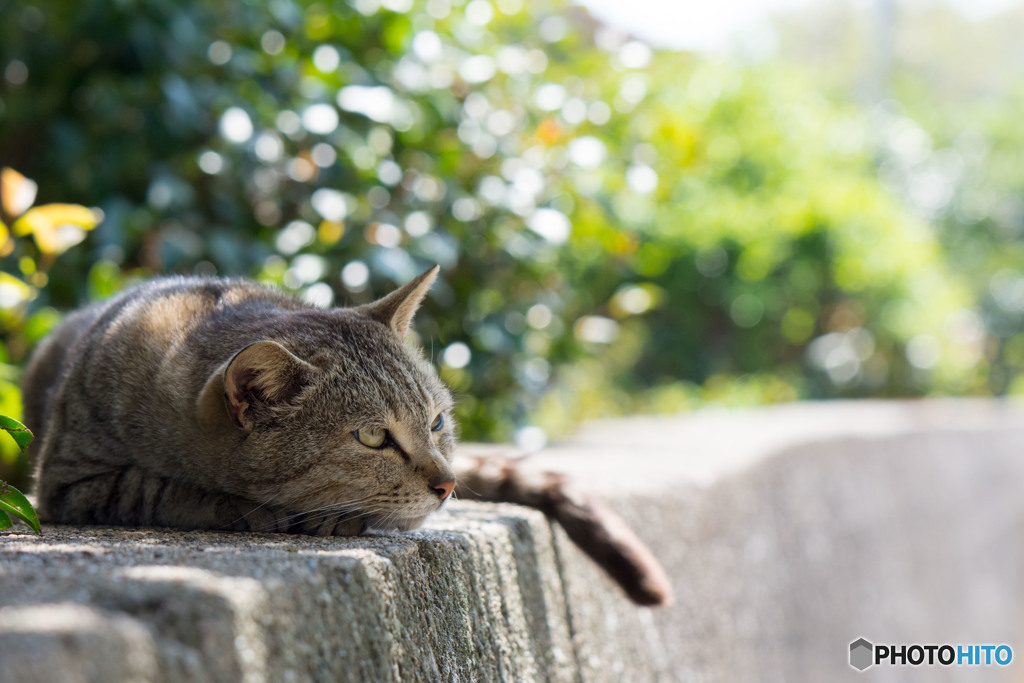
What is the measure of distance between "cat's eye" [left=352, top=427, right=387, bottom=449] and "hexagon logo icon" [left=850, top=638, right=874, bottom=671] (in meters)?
3.15

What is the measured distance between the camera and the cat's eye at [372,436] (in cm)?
185

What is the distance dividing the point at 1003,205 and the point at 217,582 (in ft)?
84.4

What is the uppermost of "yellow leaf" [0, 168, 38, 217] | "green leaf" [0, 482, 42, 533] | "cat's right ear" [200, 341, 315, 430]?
"yellow leaf" [0, 168, 38, 217]

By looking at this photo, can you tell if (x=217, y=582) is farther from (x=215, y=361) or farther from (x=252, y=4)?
(x=252, y=4)

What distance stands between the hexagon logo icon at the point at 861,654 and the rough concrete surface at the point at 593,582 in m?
0.10

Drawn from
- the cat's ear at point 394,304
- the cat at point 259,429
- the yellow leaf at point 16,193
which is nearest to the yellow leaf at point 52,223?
the yellow leaf at point 16,193

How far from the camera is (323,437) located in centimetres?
182

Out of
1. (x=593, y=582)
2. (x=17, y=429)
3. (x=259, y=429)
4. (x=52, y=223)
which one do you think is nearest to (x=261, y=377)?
(x=259, y=429)

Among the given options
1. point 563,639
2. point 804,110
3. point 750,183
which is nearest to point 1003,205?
point 804,110

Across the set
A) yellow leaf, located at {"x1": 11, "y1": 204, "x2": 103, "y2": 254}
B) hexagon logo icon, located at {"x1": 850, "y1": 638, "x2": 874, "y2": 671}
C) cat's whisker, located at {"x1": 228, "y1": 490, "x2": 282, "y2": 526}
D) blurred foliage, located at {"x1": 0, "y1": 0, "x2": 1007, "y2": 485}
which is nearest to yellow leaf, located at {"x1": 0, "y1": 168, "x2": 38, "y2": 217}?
yellow leaf, located at {"x1": 11, "y1": 204, "x2": 103, "y2": 254}

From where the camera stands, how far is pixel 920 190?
23.2 meters

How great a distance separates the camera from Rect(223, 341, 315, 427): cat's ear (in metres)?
1.72

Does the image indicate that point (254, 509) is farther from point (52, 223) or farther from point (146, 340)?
point (52, 223)

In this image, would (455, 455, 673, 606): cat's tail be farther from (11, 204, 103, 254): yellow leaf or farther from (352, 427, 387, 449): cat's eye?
(11, 204, 103, 254): yellow leaf
